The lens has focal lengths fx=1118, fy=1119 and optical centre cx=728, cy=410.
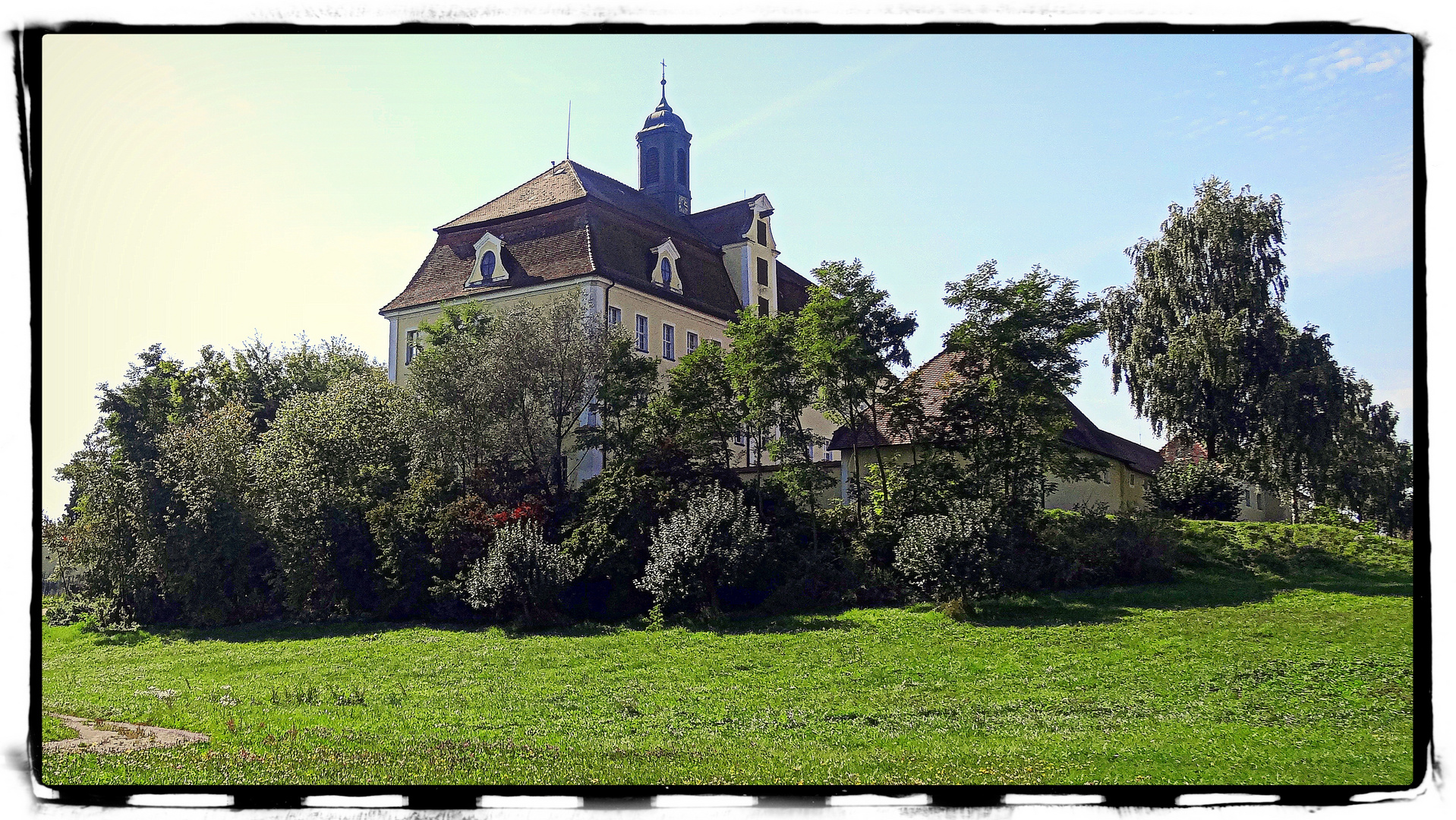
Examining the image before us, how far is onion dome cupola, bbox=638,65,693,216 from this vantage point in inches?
1868

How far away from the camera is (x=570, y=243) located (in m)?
35.7

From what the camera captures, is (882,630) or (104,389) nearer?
(882,630)

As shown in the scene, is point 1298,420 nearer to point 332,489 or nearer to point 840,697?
point 840,697

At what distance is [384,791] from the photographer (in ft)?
29.5

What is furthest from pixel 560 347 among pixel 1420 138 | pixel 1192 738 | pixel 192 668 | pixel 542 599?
pixel 1420 138

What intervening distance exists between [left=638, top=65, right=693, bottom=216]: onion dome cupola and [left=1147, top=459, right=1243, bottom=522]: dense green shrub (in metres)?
24.4

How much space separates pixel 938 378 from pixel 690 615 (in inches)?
384

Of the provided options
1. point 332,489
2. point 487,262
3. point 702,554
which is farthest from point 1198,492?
point 487,262

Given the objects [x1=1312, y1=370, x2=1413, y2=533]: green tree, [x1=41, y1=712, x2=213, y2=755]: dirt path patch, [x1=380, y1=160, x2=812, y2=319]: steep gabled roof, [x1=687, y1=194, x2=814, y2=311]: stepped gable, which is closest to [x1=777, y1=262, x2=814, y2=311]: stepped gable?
[x1=687, y1=194, x2=814, y2=311]: stepped gable

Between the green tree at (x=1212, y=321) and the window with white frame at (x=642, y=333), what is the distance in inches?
591

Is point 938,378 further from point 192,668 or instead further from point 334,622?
point 192,668

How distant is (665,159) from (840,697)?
35.5 meters

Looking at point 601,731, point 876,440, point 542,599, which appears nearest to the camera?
point 601,731

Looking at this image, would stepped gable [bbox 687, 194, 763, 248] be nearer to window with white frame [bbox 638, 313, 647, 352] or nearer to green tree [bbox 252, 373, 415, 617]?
window with white frame [bbox 638, 313, 647, 352]
